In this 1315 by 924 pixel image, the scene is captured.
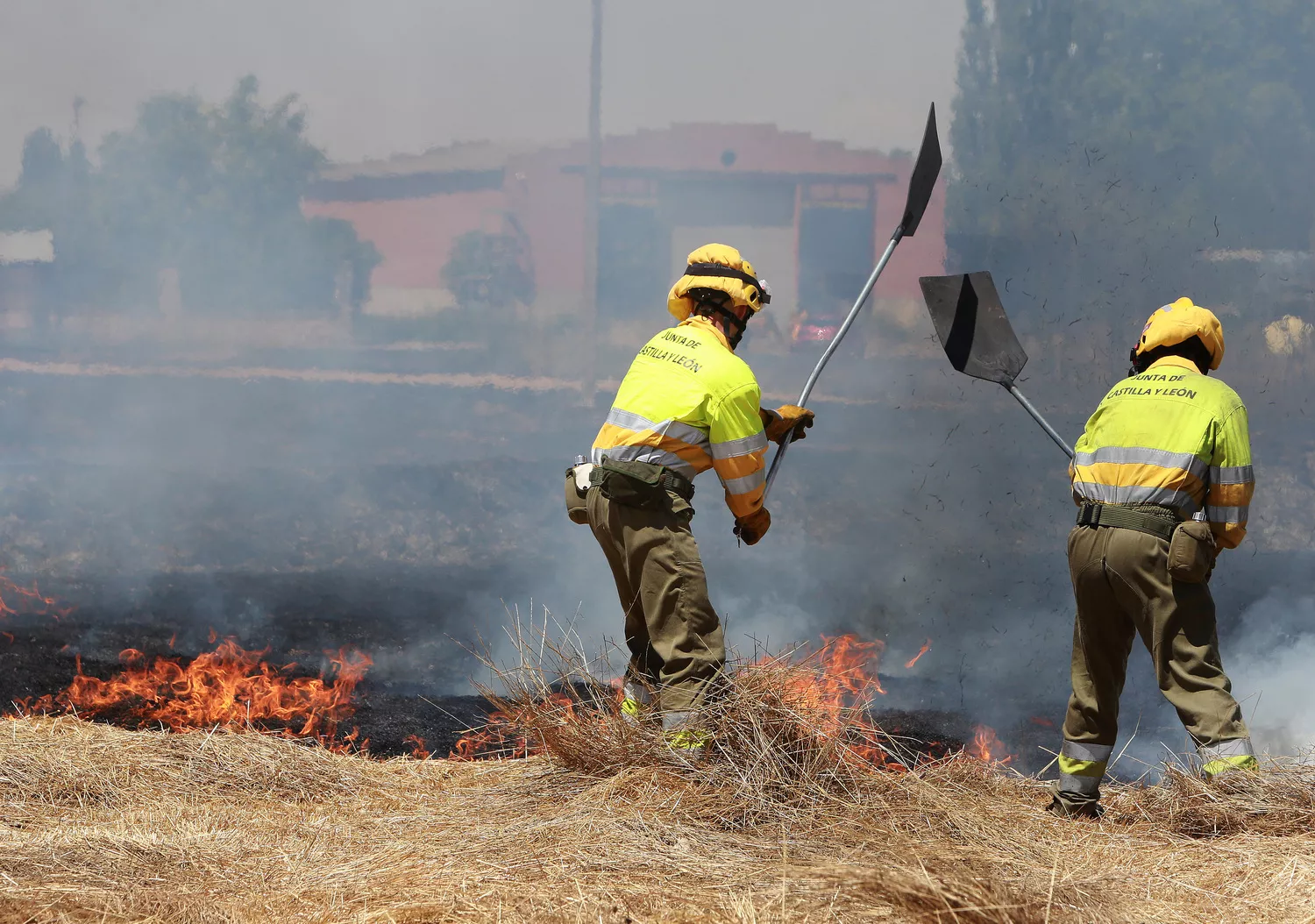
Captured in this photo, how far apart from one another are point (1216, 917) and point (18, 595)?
8168mm

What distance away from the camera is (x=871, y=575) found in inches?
382

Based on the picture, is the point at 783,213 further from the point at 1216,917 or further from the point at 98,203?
the point at 1216,917

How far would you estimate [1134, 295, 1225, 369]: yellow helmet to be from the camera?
4.28m

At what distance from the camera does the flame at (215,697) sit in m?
5.86

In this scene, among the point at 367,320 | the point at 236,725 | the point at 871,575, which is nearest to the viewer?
the point at 236,725

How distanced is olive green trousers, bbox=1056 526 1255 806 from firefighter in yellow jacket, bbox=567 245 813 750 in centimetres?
120

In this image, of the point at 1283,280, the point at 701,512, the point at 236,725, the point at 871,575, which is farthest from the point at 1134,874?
the point at 1283,280

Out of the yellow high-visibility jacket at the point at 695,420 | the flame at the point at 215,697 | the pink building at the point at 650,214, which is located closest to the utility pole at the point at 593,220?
the pink building at the point at 650,214

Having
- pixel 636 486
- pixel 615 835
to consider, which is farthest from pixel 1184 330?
pixel 615 835

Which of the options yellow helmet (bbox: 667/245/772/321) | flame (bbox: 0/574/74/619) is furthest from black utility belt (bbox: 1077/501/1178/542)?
flame (bbox: 0/574/74/619)

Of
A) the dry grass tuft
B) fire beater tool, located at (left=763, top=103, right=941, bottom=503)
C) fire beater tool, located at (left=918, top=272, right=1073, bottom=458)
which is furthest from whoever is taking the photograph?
fire beater tool, located at (left=918, top=272, right=1073, bottom=458)

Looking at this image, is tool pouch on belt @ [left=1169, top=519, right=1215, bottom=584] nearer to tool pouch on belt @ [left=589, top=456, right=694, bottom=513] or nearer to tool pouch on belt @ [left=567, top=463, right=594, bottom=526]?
tool pouch on belt @ [left=589, top=456, right=694, bottom=513]

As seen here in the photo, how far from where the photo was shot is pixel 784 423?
457 centimetres

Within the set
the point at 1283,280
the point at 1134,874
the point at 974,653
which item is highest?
the point at 1283,280
